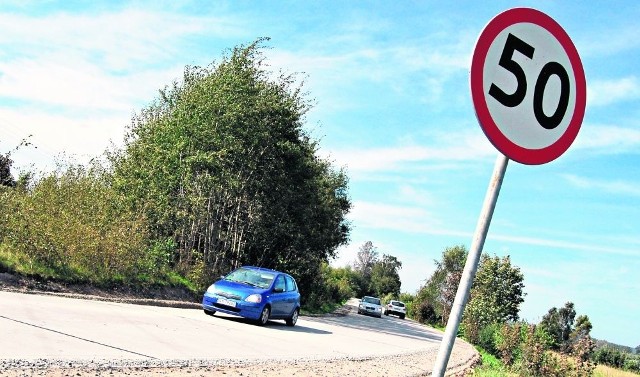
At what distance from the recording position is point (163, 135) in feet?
82.3

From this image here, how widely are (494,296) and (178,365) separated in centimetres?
3814

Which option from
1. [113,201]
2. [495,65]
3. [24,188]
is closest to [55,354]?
[495,65]

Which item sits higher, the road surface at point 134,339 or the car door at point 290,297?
the car door at point 290,297

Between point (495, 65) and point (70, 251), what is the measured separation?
16.3 meters

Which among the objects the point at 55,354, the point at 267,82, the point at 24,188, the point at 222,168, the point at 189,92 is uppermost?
the point at 267,82

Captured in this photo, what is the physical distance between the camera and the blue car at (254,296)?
17.3m

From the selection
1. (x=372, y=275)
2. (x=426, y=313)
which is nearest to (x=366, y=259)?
(x=372, y=275)

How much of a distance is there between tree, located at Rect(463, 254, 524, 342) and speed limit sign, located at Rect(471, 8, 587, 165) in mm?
37173

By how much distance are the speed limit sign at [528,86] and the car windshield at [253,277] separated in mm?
15374

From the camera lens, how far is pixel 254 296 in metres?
17.4

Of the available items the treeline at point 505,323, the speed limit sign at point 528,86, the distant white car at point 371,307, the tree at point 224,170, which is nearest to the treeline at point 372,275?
the treeline at point 505,323

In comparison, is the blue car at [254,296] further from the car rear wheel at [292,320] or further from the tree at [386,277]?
the tree at [386,277]

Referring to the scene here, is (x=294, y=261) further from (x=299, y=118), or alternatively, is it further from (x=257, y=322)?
(x=257, y=322)

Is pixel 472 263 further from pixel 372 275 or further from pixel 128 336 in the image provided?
pixel 372 275
